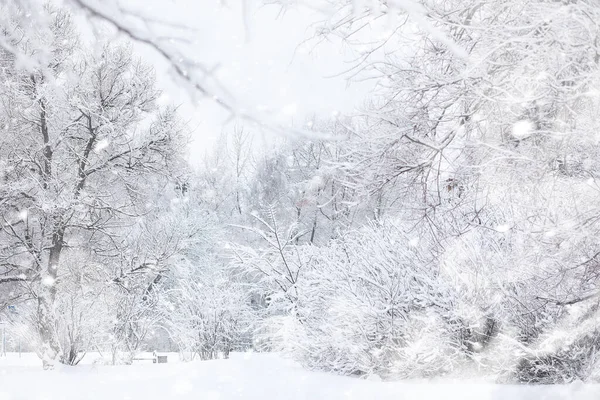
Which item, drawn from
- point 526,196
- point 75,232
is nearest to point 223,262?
point 75,232

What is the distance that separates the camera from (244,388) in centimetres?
570

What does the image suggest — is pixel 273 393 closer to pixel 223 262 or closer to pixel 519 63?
pixel 519 63

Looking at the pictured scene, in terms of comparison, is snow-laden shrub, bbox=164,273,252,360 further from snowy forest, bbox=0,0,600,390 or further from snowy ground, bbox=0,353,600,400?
snowy ground, bbox=0,353,600,400

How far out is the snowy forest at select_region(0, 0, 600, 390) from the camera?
3137 mm

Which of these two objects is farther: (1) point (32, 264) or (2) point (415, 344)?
(1) point (32, 264)

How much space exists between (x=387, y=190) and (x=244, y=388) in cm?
275

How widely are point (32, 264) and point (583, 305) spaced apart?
36.5ft

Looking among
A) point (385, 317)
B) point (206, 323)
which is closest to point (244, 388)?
point (385, 317)

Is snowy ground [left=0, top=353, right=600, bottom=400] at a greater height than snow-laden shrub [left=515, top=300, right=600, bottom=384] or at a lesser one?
lesser

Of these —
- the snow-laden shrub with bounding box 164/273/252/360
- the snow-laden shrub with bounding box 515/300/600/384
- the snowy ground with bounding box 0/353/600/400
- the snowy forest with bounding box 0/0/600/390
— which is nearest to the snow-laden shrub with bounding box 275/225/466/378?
the snowy forest with bounding box 0/0/600/390

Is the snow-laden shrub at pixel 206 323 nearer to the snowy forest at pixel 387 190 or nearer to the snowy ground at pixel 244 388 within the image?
the snowy forest at pixel 387 190

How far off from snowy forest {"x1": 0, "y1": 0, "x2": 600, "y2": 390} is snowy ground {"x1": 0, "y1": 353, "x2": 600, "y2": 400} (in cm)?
57

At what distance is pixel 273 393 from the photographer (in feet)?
17.8


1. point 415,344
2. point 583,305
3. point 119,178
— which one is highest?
point 119,178
